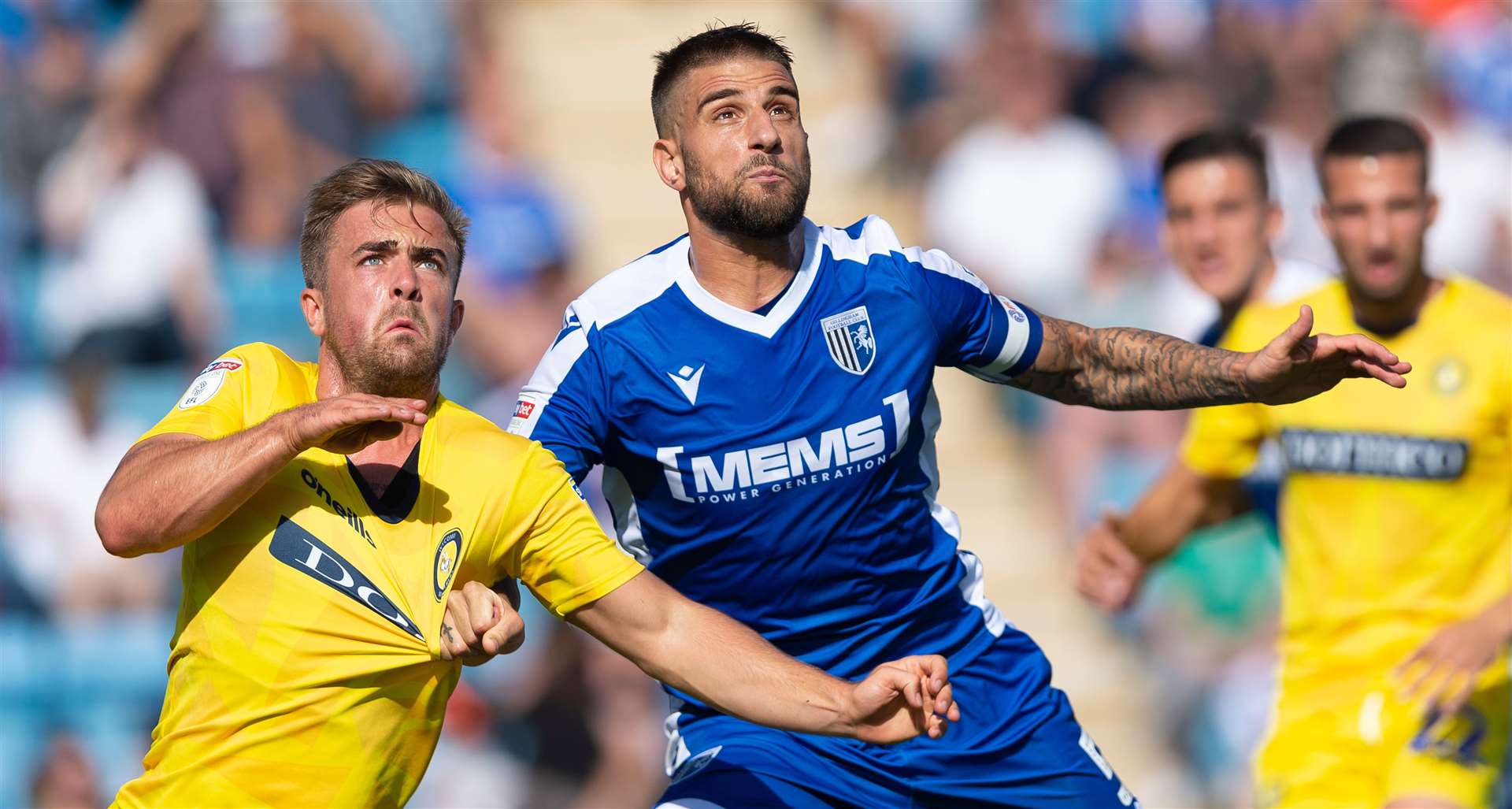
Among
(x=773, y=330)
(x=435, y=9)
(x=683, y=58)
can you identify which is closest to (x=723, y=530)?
(x=773, y=330)

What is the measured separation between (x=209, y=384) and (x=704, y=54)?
176cm

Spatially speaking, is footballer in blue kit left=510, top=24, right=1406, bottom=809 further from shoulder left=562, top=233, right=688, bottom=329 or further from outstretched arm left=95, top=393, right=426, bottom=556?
outstretched arm left=95, top=393, right=426, bottom=556

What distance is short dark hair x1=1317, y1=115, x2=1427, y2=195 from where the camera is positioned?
255 inches

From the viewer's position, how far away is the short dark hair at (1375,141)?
647cm

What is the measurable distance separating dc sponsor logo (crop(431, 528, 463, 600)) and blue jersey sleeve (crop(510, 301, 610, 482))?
1.71 ft

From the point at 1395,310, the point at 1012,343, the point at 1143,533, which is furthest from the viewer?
the point at 1143,533

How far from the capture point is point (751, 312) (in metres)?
4.87

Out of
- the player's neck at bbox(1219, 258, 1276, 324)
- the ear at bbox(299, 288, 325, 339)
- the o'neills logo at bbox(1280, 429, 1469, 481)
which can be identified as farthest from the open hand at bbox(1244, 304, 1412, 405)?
the player's neck at bbox(1219, 258, 1276, 324)

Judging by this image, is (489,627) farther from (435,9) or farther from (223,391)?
(435,9)

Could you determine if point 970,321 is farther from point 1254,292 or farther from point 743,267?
point 1254,292

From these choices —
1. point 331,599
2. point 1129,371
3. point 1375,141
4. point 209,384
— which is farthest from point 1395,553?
point 209,384

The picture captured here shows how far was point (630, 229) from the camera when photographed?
1239 cm

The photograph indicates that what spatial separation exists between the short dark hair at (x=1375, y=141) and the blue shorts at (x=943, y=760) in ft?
8.90

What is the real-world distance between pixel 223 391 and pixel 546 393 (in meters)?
Result: 0.91
